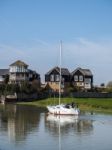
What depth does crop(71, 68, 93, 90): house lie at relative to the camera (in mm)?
146500

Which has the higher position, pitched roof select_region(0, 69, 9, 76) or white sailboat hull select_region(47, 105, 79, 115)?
pitched roof select_region(0, 69, 9, 76)

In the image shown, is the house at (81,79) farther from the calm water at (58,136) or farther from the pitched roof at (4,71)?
the calm water at (58,136)

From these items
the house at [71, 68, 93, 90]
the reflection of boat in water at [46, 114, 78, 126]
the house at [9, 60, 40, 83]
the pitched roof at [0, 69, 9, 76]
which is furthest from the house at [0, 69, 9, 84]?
the reflection of boat in water at [46, 114, 78, 126]

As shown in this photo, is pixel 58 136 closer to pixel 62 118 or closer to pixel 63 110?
pixel 62 118

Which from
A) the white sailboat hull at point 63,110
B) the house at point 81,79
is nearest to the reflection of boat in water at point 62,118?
the white sailboat hull at point 63,110

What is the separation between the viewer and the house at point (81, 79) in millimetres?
146500

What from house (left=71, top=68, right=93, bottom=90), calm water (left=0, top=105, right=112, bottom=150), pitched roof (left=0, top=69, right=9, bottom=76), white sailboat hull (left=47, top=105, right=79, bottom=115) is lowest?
Answer: calm water (left=0, top=105, right=112, bottom=150)

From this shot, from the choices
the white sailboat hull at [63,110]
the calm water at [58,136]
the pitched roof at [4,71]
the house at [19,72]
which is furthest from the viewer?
the pitched roof at [4,71]

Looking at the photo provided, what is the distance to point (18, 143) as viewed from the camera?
124ft

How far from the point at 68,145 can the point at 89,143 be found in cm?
197

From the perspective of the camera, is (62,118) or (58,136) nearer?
(58,136)

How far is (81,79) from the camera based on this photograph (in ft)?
481

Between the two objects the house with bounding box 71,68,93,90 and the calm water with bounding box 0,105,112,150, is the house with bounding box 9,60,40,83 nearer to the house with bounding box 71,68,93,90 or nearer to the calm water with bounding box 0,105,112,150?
the house with bounding box 71,68,93,90

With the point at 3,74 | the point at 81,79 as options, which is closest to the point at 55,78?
the point at 81,79
